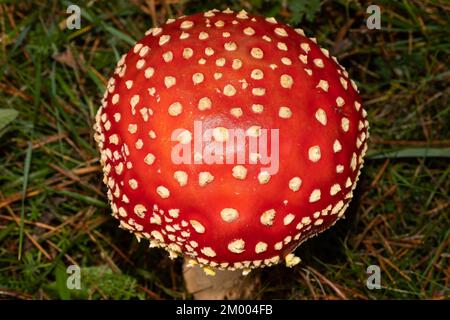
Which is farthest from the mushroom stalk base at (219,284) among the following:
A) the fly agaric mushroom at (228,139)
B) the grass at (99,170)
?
the fly agaric mushroom at (228,139)

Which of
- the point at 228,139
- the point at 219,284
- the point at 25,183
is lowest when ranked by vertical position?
the point at 219,284

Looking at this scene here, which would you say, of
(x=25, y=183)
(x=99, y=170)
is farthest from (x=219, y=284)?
(x=25, y=183)

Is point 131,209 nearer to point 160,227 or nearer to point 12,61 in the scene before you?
point 160,227

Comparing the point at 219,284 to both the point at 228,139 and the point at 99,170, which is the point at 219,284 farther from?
the point at 228,139

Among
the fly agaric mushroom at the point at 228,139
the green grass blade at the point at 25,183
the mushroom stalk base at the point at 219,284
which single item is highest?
the fly agaric mushroom at the point at 228,139

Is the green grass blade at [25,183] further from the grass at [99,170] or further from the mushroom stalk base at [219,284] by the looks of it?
A: the mushroom stalk base at [219,284]

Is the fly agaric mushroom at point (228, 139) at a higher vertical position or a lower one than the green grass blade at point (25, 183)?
higher
